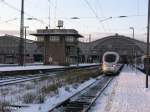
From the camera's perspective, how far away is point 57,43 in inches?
4414

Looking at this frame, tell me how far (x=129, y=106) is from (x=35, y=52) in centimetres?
15346

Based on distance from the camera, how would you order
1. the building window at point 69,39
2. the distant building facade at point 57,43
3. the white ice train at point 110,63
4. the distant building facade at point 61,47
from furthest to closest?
the building window at point 69,39 → the distant building facade at point 61,47 → the distant building facade at point 57,43 → the white ice train at point 110,63

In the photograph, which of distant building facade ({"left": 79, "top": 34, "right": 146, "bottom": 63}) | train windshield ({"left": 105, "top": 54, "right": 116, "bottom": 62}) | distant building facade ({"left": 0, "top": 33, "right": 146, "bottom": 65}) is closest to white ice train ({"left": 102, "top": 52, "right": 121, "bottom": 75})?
train windshield ({"left": 105, "top": 54, "right": 116, "bottom": 62})

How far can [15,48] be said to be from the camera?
151 meters

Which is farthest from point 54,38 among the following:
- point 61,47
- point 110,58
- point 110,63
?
point 110,63

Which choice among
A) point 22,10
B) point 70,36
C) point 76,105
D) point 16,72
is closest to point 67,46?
point 70,36

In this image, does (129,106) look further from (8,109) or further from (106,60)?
(106,60)

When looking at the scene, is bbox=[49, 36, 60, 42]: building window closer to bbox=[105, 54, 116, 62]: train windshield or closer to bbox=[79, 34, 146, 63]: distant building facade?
bbox=[105, 54, 116, 62]: train windshield

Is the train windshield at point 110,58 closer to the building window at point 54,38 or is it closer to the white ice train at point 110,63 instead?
the white ice train at point 110,63

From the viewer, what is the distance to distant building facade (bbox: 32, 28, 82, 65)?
110 meters

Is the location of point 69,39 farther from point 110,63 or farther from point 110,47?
point 110,47

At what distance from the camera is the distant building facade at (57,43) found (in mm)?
109637

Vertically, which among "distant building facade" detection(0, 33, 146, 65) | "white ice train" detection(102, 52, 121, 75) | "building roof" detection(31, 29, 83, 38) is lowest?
"white ice train" detection(102, 52, 121, 75)

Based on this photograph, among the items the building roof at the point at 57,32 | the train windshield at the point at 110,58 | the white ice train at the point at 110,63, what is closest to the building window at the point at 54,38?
the building roof at the point at 57,32
